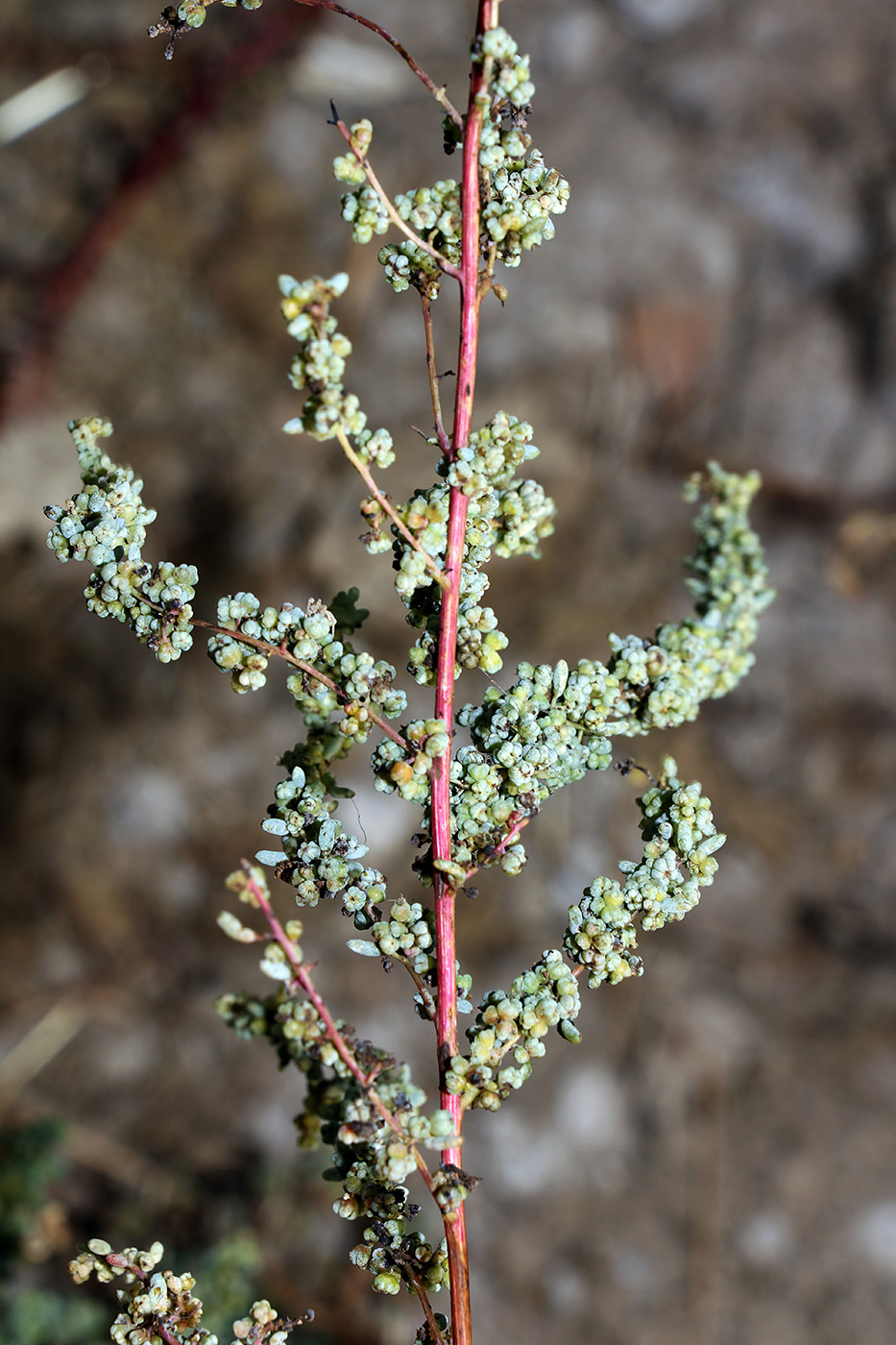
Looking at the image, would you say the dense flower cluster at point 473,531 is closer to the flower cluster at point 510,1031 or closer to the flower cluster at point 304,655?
the flower cluster at point 304,655

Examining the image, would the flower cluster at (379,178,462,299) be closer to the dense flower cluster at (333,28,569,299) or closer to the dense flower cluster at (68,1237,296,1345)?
the dense flower cluster at (333,28,569,299)

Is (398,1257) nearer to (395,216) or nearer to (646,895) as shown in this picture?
(646,895)

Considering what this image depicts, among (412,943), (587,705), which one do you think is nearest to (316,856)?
(412,943)

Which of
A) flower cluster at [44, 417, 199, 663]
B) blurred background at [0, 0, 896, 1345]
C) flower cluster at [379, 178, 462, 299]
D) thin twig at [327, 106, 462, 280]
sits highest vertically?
blurred background at [0, 0, 896, 1345]

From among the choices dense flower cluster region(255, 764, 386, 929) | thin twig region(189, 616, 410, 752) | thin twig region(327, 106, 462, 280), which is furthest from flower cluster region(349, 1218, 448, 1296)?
thin twig region(327, 106, 462, 280)

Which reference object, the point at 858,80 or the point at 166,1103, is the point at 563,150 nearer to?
the point at 858,80

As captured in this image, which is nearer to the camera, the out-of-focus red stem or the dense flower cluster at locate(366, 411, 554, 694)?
the dense flower cluster at locate(366, 411, 554, 694)
